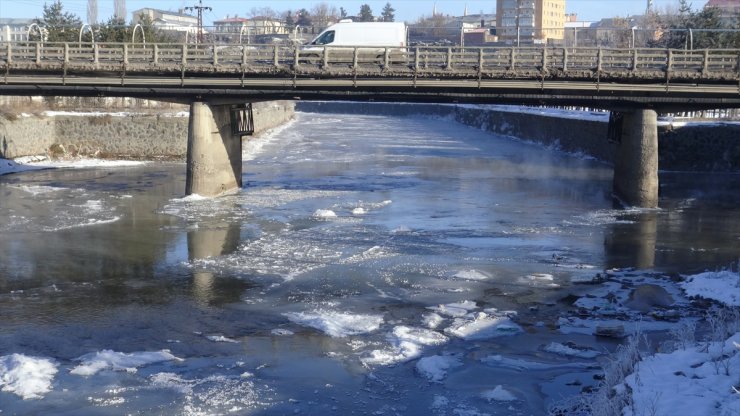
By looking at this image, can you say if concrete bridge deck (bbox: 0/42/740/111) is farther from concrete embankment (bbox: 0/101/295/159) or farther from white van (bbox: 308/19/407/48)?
concrete embankment (bbox: 0/101/295/159)

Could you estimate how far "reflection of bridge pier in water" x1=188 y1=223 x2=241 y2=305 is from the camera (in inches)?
808

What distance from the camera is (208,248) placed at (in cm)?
2606

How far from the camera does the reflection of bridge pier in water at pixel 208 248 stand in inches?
808

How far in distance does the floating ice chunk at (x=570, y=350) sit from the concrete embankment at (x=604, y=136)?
3005 centimetres

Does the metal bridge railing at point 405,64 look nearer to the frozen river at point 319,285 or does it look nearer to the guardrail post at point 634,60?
the guardrail post at point 634,60

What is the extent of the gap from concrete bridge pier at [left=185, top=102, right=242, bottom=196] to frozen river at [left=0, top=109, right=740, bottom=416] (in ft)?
3.78

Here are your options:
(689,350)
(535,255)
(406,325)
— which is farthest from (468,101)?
(689,350)

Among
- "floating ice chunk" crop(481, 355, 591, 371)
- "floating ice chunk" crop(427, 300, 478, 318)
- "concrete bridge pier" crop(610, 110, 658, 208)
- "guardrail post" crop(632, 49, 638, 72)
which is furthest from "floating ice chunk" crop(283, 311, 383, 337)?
"guardrail post" crop(632, 49, 638, 72)

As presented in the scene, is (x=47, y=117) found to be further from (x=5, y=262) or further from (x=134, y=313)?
(x=134, y=313)

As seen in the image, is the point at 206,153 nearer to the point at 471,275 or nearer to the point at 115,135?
the point at 471,275

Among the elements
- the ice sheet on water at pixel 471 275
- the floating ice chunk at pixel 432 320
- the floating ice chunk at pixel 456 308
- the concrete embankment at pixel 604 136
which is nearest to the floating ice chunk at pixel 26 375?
the floating ice chunk at pixel 432 320

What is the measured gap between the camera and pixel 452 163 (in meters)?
54.3

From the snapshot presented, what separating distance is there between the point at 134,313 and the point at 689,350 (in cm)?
1147

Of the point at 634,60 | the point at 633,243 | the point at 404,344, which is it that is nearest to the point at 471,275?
the point at 404,344
